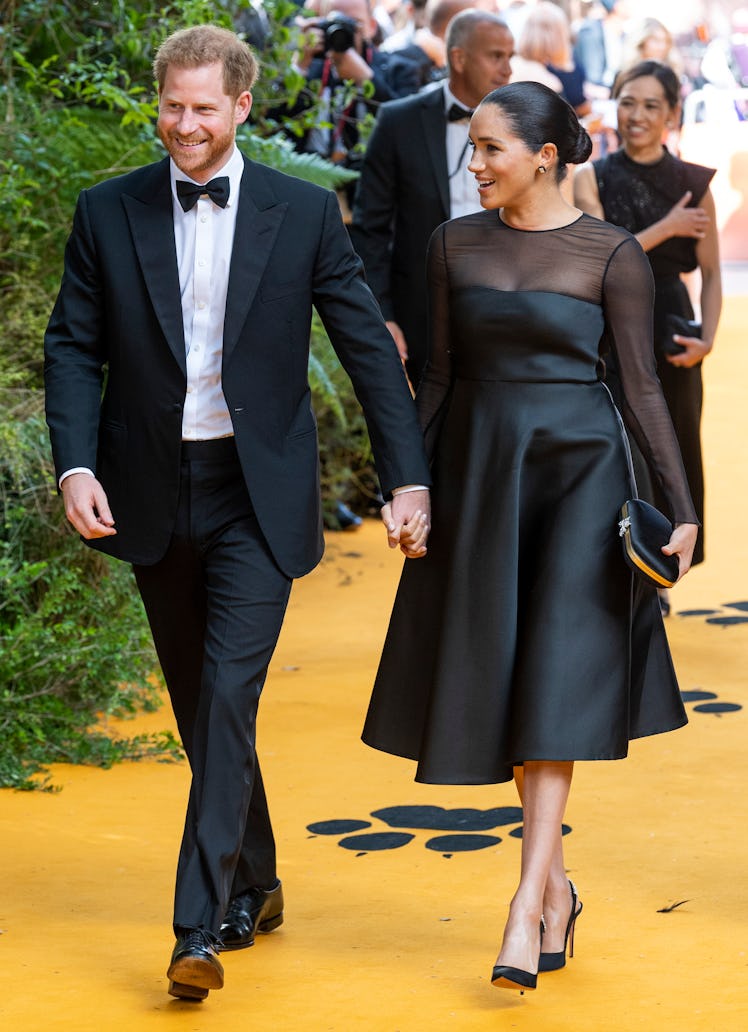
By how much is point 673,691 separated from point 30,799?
87.9 inches

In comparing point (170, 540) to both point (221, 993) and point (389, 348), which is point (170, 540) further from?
point (221, 993)

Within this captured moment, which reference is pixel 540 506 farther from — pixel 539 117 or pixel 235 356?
pixel 539 117

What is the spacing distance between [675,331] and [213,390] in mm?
3391

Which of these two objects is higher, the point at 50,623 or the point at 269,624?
the point at 269,624

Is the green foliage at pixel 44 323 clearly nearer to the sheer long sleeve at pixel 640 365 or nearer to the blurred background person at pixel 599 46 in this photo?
the sheer long sleeve at pixel 640 365

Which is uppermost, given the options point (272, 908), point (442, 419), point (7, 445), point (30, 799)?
point (442, 419)

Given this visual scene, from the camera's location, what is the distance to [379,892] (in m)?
4.36

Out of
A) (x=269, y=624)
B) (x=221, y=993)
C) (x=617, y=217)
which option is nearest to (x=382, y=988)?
(x=221, y=993)

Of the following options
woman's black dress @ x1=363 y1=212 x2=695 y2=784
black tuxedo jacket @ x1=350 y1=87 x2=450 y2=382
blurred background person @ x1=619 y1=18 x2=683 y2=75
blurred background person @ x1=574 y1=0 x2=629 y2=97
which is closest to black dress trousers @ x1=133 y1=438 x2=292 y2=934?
woman's black dress @ x1=363 y1=212 x2=695 y2=784

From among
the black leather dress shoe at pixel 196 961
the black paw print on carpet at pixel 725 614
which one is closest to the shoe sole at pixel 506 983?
the black leather dress shoe at pixel 196 961

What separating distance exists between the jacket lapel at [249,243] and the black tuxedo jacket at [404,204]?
236 cm

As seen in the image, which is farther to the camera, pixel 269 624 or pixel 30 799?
pixel 30 799

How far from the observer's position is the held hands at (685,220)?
21.3ft

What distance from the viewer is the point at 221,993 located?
12.0 feet
